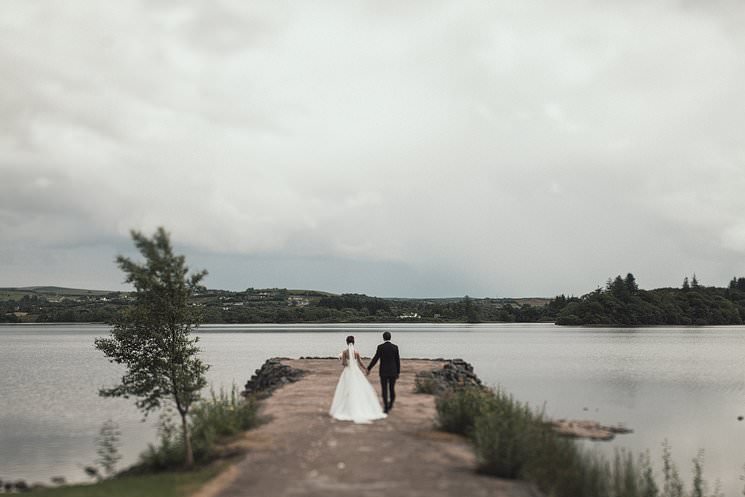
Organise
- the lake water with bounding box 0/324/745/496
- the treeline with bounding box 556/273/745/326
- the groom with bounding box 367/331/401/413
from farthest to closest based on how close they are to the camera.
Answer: the treeline with bounding box 556/273/745/326 < the lake water with bounding box 0/324/745/496 < the groom with bounding box 367/331/401/413

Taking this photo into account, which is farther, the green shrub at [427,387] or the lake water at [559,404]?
the green shrub at [427,387]

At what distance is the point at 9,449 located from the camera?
26.7m

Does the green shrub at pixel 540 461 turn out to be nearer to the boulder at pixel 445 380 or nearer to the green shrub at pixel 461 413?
the green shrub at pixel 461 413

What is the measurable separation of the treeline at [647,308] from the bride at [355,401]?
580 feet

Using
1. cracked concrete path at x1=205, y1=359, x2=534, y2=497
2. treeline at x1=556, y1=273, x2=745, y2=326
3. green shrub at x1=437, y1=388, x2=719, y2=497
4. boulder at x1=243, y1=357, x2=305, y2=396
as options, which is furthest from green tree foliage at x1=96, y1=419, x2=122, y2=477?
treeline at x1=556, y1=273, x2=745, y2=326

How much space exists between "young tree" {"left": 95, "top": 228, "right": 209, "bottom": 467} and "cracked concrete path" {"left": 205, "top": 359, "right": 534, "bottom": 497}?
5.53 meters

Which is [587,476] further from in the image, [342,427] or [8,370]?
[8,370]

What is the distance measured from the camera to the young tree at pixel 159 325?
22.8 m

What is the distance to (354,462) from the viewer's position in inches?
544

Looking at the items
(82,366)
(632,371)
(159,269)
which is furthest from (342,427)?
(82,366)

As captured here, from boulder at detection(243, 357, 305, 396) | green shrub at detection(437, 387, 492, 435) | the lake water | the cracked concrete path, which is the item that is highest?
green shrub at detection(437, 387, 492, 435)

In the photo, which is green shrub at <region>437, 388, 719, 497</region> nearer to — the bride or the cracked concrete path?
the cracked concrete path

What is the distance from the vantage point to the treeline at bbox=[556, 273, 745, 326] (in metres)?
184

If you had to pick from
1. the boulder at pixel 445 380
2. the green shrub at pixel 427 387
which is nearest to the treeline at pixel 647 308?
the boulder at pixel 445 380
